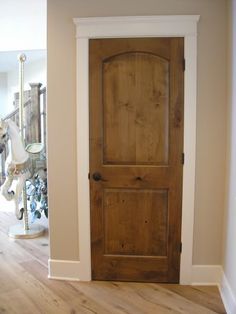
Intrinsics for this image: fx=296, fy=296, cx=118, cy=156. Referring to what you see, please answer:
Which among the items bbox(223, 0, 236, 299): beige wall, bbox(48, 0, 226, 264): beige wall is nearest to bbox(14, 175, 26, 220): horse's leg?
bbox(48, 0, 226, 264): beige wall

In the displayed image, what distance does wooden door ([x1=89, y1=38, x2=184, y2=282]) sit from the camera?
7.99 feet

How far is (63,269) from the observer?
8.71 feet

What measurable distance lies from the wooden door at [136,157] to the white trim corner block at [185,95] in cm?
5

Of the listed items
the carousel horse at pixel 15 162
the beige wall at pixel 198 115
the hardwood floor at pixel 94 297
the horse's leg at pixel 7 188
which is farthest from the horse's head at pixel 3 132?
the hardwood floor at pixel 94 297

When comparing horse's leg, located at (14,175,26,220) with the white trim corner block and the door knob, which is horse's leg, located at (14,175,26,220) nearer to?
the white trim corner block

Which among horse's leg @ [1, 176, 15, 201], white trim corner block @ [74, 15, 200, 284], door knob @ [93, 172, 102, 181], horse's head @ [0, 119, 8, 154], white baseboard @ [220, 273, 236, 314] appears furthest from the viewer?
horse's leg @ [1, 176, 15, 201]

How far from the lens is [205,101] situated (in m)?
2.44

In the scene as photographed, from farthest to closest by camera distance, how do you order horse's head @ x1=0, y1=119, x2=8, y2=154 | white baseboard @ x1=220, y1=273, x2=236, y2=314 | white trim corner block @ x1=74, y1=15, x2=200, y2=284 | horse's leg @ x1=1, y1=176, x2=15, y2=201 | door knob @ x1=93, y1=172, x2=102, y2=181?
horse's leg @ x1=1, y1=176, x2=15, y2=201
horse's head @ x1=0, y1=119, x2=8, y2=154
door knob @ x1=93, y1=172, x2=102, y2=181
white trim corner block @ x1=74, y1=15, x2=200, y2=284
white baseboard @ x1=220, y1=273, x2=236, y2=314

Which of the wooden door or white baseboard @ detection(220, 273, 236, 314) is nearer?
white baseboard @ detection(220, 273, 236, 314)

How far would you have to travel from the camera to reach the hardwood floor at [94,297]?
221 cm

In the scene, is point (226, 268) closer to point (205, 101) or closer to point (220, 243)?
point (220, 243)

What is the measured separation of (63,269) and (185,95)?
1851 millimetres

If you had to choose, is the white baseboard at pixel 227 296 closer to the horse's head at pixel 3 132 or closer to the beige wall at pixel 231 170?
the beige wall at pixel 231 170

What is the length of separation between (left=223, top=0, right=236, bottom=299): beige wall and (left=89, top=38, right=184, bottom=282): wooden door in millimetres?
373
